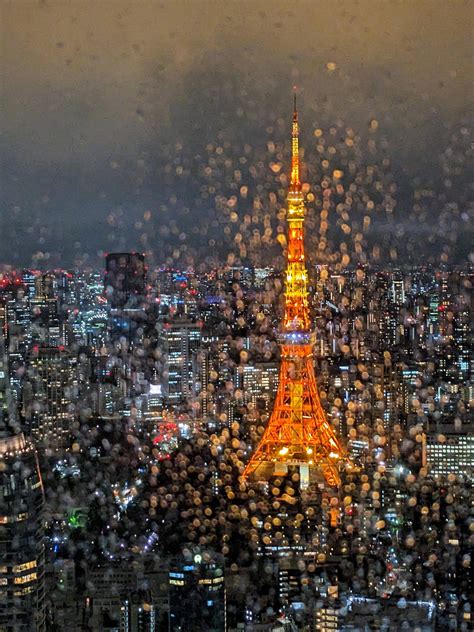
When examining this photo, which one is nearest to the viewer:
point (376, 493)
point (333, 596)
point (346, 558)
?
point (333, 596)

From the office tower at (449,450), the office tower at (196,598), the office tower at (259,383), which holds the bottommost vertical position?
the office tower at (196,598)

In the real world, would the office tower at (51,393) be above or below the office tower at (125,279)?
below

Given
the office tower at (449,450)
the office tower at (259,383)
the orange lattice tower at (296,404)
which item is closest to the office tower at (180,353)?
the office tower at (259,383)

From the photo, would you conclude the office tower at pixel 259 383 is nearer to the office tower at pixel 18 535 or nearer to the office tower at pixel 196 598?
the office tower at pixel 196 598

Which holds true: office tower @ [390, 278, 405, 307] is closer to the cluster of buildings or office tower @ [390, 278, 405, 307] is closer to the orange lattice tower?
the cluster of buildings

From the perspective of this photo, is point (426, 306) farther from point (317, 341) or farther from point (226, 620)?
point (226, 620)

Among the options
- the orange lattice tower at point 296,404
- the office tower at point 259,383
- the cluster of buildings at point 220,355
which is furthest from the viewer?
the office tower at point 259,383

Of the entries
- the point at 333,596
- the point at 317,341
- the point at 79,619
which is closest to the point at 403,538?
the point at 333,596
